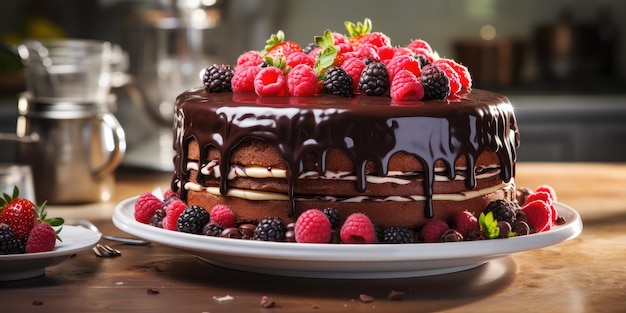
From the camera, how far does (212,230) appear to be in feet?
5.38

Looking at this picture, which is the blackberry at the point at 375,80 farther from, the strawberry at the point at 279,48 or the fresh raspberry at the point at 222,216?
the fresh raspberry at the point at 222,216

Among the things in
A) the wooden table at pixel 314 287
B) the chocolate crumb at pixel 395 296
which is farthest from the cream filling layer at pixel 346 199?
the chocolate crumb at pixel 395 296

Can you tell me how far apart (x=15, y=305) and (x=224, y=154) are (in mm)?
436

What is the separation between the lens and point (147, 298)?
1481mm

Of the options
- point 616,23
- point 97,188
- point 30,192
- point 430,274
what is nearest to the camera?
point 430,274

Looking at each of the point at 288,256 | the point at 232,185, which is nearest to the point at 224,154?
the point at 232,185

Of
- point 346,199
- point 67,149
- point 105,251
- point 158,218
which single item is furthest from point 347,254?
point 67,149

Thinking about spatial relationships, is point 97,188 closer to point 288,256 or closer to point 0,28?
point 288,256

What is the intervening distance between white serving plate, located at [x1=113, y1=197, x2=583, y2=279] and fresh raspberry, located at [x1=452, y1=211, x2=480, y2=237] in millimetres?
55

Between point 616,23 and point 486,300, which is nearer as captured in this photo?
point 486,300

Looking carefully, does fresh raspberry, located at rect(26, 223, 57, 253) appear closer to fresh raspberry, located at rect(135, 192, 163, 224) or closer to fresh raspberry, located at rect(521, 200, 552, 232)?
fresh raspberry, located at rect(135, 192, 163, 224)

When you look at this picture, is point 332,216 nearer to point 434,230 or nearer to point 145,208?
point 434,230

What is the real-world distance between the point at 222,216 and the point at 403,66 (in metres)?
0.41

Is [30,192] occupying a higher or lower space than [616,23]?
lower
